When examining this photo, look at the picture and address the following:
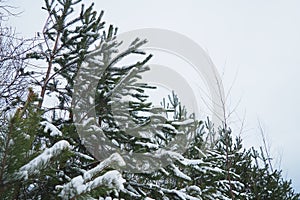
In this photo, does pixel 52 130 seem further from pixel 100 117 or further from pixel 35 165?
pixel 35 165

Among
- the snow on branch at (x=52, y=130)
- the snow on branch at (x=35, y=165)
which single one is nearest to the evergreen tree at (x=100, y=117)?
the snow on branch at (x=52, y=130)

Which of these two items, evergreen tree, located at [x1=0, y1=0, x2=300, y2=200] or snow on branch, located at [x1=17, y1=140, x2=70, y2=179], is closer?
snow on branch, located at [x1=17, y1=140, x2=70, y2=179]

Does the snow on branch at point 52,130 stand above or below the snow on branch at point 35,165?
above

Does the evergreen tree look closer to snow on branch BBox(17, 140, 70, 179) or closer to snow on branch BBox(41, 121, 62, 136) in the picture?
snow on branch BBox(41, 121, 62, 136)

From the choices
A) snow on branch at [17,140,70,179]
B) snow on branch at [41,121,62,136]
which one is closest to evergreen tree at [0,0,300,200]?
snow on branch at [41,121,62,136]

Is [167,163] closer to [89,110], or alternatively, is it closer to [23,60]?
[89,110]

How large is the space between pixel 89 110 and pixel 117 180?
9.85 feet

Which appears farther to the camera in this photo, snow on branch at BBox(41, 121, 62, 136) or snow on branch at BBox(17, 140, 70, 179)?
snow on branch at BBox(41, 121, 62, 136)

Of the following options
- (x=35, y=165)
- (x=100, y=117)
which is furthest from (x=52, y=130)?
(x=35, y=165)

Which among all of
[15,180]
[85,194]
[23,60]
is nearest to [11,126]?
[15,180]

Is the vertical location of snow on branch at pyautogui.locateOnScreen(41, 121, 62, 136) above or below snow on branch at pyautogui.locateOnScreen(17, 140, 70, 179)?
above

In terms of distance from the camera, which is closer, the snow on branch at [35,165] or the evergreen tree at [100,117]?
the snow on branch at [35,165]

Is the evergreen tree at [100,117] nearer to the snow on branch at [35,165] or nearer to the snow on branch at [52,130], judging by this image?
the snow on branch at [52,130]

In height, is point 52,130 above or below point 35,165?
above
